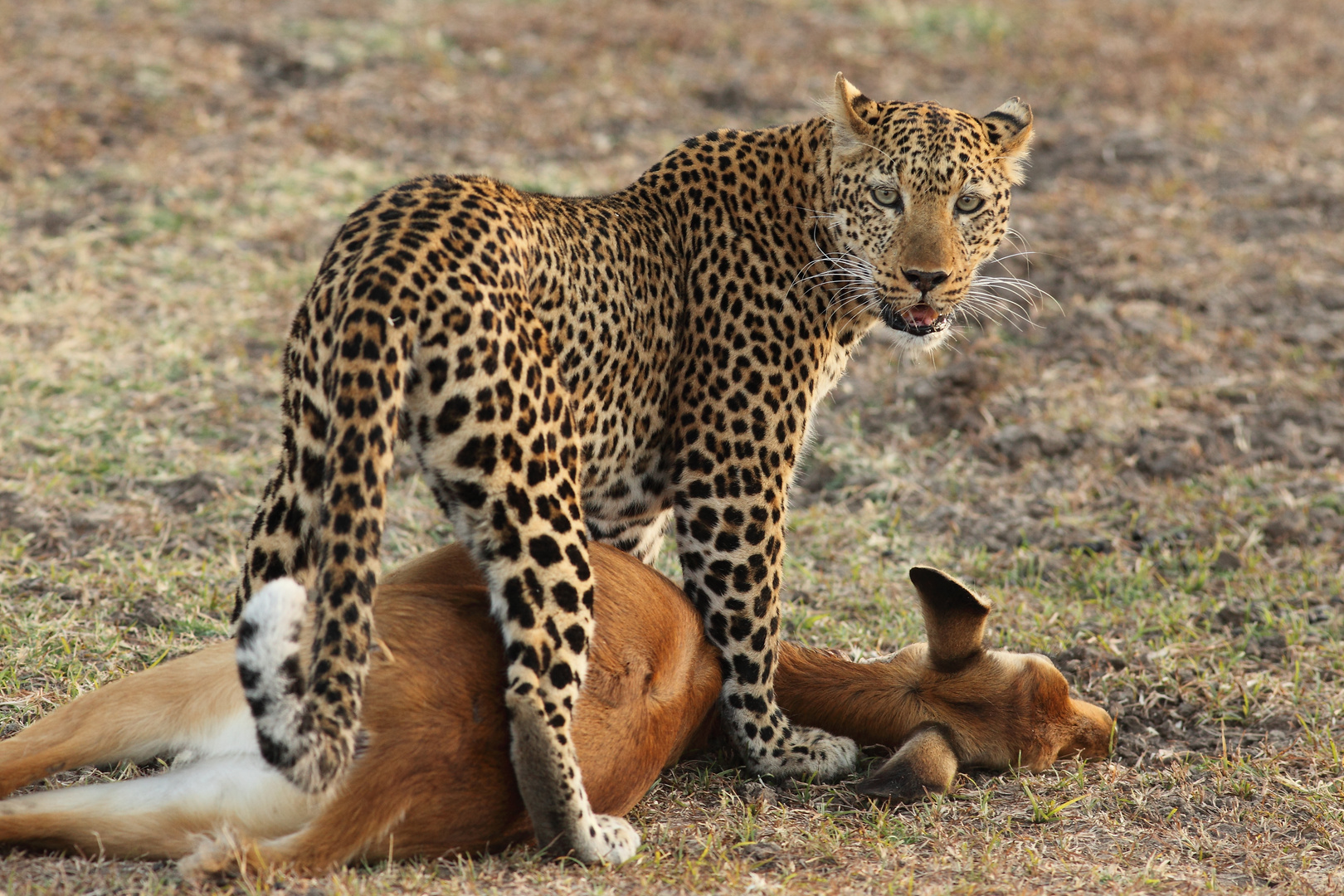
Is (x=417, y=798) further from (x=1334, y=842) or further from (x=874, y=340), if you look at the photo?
(x=874, y=340)

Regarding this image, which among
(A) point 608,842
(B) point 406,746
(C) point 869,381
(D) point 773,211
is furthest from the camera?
(C) point 869,381

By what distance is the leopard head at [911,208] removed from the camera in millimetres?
4730

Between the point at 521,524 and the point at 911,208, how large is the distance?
1.94 metres

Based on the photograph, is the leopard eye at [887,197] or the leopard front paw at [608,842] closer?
the leopard front paw at [608,842]

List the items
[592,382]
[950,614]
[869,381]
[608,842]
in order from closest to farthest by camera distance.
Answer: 1. [608,842]
2. [592,382]
3. [950,614]
4. [869,381]

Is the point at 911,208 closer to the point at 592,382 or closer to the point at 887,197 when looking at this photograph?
the point at 887,197

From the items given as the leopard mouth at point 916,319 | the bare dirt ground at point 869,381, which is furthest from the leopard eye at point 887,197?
the bare dirt ground at point 869,381

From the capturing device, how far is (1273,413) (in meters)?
7.64

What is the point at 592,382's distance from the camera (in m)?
4.41

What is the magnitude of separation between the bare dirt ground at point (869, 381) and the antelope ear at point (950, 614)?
443 millimetres

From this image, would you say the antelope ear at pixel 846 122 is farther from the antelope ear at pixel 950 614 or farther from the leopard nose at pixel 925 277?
the antelope ear at pixel 950 614

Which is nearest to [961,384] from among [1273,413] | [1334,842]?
[1273,413]

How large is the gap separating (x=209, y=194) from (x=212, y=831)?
6.88 metres

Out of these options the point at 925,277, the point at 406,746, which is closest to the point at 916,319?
the point at 925,277
